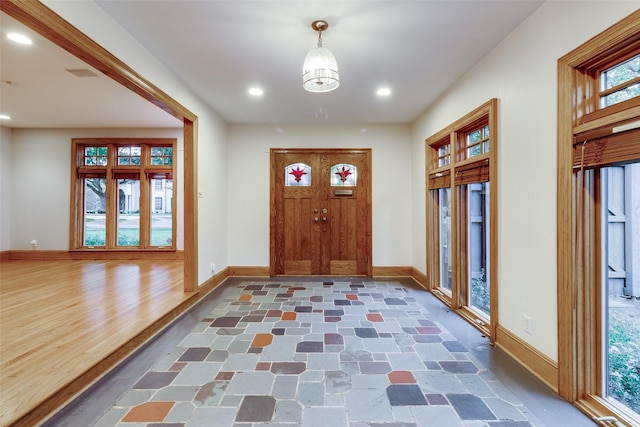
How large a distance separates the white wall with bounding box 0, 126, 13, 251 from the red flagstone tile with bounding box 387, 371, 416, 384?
7978 millimetres

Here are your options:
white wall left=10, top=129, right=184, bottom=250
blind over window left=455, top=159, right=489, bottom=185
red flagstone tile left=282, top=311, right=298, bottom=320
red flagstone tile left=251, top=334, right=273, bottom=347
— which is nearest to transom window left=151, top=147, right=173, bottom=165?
white wall left=10, top=129, right=184, bottom=250

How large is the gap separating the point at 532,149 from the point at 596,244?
81cm

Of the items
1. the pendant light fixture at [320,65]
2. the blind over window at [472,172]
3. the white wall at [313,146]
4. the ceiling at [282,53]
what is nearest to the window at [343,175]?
the white wall at [313,146]

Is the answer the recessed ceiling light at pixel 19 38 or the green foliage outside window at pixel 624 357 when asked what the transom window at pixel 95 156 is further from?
the green foliage outside window at pixel 624 357

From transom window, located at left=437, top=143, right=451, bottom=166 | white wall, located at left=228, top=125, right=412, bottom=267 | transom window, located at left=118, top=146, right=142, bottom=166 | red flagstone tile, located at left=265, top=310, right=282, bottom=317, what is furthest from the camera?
transom window, located at left=118, top=146, right=142, bottom=166

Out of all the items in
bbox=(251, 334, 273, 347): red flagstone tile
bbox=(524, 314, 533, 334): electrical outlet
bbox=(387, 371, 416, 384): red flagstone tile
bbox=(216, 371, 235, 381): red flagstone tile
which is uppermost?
bbox=(524, 314, 533, 334): electrical outlet

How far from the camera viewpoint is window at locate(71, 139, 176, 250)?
6.27 m

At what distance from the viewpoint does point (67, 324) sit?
278 centimetres

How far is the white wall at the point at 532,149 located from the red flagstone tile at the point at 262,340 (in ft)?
7.01

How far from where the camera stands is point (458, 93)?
11.6 ft

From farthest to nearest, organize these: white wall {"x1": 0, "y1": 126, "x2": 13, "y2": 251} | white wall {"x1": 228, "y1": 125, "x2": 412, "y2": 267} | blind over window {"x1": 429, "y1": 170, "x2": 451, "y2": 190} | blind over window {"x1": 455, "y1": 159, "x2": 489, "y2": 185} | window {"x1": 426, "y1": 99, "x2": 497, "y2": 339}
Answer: white wall {"x1": 0, "y1": 126, "x2": 13, "y2": 251}, white wall {"x1": 228, "y1": 125, "x2": 412, "y2": 267}, blind over window {"x1": 429, "y1": 170, "x2": 451, "y2": 190}, blind over window {"x1": 455, "y1": 159, "x2": 489, "y2": 185}, window {"x1": 426, "y1": 99, "x2": 497, "y2": 339}

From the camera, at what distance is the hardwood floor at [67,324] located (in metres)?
1.82

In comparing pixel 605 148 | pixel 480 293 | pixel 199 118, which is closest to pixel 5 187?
pixel 199 118

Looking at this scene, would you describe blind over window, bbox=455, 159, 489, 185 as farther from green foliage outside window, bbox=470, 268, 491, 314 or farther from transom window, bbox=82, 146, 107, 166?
transom window, bbox=82, 146, 107, 166
